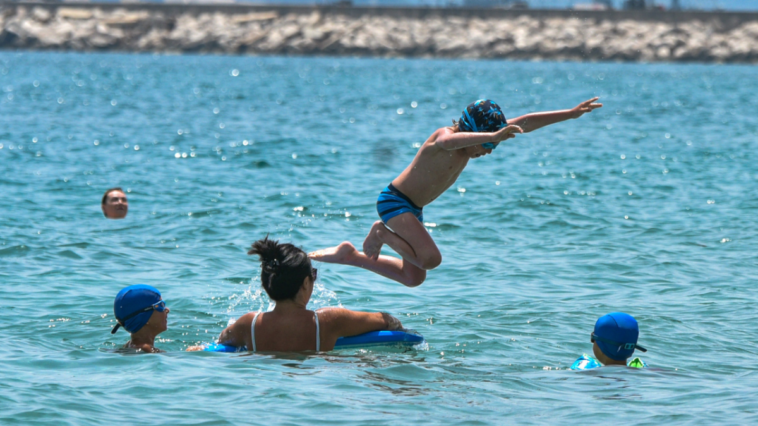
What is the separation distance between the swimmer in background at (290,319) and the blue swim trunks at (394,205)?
113cm

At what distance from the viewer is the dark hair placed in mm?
7328

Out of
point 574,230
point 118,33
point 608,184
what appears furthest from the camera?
point 118,33

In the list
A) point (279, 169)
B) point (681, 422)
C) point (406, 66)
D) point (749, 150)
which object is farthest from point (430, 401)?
point (406, 66)

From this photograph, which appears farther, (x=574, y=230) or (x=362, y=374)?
(x=574, y=230)

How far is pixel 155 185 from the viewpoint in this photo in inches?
751

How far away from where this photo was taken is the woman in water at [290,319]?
7352 mm

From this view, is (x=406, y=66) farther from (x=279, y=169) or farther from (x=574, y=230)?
(x=574, y=230)

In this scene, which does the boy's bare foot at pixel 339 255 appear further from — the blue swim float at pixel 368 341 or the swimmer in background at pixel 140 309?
the swimmer in background at pixel 140 309

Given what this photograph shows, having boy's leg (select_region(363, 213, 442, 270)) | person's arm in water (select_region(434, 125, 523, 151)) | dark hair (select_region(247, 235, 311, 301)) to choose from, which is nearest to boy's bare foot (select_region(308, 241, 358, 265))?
boy's leg (select_region(363, 213, 442, 270))

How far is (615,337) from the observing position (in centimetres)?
758

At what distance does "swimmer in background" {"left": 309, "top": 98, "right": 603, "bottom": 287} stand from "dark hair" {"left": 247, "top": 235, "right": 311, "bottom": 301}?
158 centimetres

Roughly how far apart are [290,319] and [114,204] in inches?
324

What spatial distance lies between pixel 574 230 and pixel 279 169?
29.5 feet

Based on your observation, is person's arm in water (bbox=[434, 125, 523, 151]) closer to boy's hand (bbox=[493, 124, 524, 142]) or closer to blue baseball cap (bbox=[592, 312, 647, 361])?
boy's hand (bbox=[493, 124, 524, 142])
